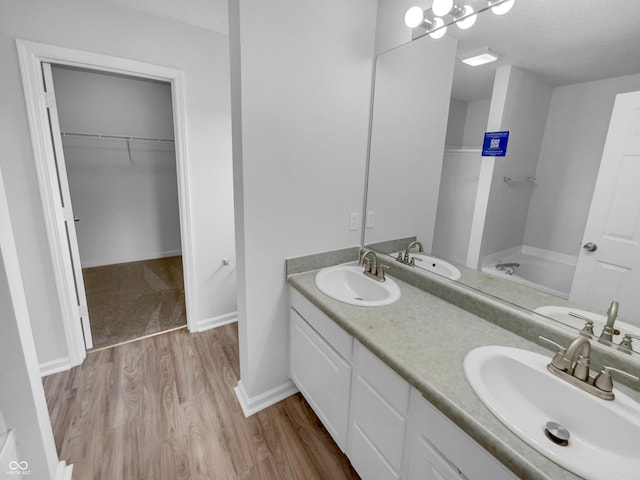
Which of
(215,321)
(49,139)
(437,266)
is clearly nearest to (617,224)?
(437,266)

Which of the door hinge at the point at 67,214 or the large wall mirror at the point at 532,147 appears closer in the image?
the large wall mirror at the point at 532,147

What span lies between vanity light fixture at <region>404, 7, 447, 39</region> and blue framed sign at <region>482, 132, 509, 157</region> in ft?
1.92

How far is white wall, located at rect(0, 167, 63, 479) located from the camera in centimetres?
103

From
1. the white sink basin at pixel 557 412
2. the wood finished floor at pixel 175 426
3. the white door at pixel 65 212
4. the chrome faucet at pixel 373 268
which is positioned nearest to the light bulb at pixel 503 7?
the chrome faucet at pixel 373 268

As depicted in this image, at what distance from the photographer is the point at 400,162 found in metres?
1.78

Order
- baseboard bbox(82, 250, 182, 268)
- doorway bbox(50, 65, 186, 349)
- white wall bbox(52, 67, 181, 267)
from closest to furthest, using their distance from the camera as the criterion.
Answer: doorway bbox(50, 65, 186, 349)
white wall bbox(52, 67, 181, 267)
baseboard bbox(82, 250, 182, 268)

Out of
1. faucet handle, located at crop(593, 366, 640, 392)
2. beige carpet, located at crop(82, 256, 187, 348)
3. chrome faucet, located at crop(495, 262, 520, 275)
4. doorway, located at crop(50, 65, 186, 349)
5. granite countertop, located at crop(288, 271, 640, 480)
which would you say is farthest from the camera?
doorway, located at crop(50, 65, 186, 349)

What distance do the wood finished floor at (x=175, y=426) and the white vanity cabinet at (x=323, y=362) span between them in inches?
7.7

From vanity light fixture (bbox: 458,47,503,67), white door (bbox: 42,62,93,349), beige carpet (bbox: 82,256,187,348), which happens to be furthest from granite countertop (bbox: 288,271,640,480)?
beige carpet (bbox: 82,256,187,348)

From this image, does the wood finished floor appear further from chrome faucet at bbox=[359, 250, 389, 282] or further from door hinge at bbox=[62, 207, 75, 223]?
door hinge at bbox=[62, 207, 75, 223]

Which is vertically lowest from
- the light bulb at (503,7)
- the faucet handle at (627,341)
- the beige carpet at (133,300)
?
the beige carpet at (133,300)

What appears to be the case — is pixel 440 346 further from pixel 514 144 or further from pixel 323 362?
pixel 514 144

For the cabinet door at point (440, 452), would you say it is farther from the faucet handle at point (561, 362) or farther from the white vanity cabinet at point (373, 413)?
the faucet handle at point (561, 362)

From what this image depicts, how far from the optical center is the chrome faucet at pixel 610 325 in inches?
37.2
